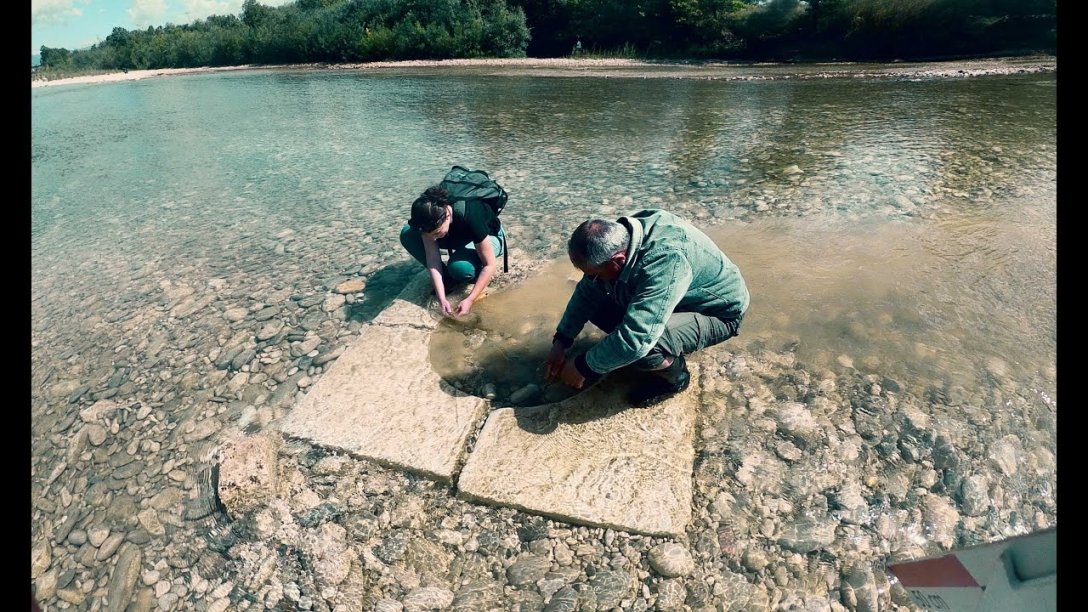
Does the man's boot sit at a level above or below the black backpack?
below

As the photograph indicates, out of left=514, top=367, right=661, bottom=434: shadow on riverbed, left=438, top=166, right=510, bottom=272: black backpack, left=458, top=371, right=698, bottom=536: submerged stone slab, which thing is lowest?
left=458, top=371, right=698, bottom=536: submerged stone slab

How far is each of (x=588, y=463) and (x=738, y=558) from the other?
30.4 inches

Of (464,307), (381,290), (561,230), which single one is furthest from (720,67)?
(464,307)

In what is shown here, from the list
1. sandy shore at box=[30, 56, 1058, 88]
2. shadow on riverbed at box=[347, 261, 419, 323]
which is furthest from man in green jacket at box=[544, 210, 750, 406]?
sandy shore at box=[30, 56, 1058, 88]

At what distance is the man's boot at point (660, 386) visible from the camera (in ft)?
10.2

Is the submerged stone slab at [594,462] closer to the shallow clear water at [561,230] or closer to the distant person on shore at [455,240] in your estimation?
the shallow clear water at [561,230]

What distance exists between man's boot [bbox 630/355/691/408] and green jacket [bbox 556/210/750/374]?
1.09ft

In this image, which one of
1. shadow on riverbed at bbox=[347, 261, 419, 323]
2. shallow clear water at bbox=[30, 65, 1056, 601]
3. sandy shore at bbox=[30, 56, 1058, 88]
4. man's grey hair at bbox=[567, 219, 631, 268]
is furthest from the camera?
sandy shore at bbox=[30, 56, 1058, 88]

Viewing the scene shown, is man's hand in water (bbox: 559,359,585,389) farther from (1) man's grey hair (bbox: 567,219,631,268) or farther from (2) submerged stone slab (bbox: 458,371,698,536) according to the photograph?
(1) man's grey hair (bbox: 567,219,631,268)

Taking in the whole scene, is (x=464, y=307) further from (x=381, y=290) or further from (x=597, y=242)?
(x=597, y=242)

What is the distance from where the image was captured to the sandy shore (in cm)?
1531

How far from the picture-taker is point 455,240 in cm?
419

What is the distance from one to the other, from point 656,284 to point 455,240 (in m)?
1.96

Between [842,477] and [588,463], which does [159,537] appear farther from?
[842,477]
